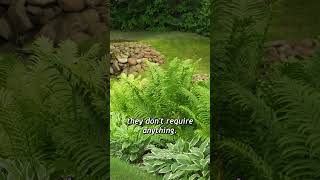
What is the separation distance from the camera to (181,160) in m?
5.16

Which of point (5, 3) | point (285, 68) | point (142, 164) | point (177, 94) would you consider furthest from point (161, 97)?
point (5, 3)

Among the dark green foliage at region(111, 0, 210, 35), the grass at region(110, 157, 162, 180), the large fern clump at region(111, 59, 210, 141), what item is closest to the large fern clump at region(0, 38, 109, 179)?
the grass at region(110, 157, 162, 180)

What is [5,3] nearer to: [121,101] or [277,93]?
[121,101]

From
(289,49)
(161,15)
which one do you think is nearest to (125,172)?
(161,15)

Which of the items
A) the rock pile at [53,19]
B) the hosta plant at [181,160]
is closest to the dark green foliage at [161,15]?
the hosta plant at [181,160]

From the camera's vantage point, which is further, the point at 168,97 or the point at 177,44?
the point at 168,97

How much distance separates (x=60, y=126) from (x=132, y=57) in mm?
782

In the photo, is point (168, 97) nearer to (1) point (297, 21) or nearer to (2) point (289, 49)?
(2) point (289, 49)

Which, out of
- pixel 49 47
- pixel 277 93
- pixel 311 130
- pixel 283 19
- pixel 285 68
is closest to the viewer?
pixel 311 130

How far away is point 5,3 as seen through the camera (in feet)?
26.4

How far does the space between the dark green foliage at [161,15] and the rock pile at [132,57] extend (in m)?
0.20

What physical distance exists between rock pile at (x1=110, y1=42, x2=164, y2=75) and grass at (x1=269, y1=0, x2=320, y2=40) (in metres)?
1.98

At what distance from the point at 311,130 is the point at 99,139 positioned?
1627 millimetres

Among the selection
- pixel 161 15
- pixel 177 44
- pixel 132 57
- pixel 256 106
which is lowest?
pixel 256 106
